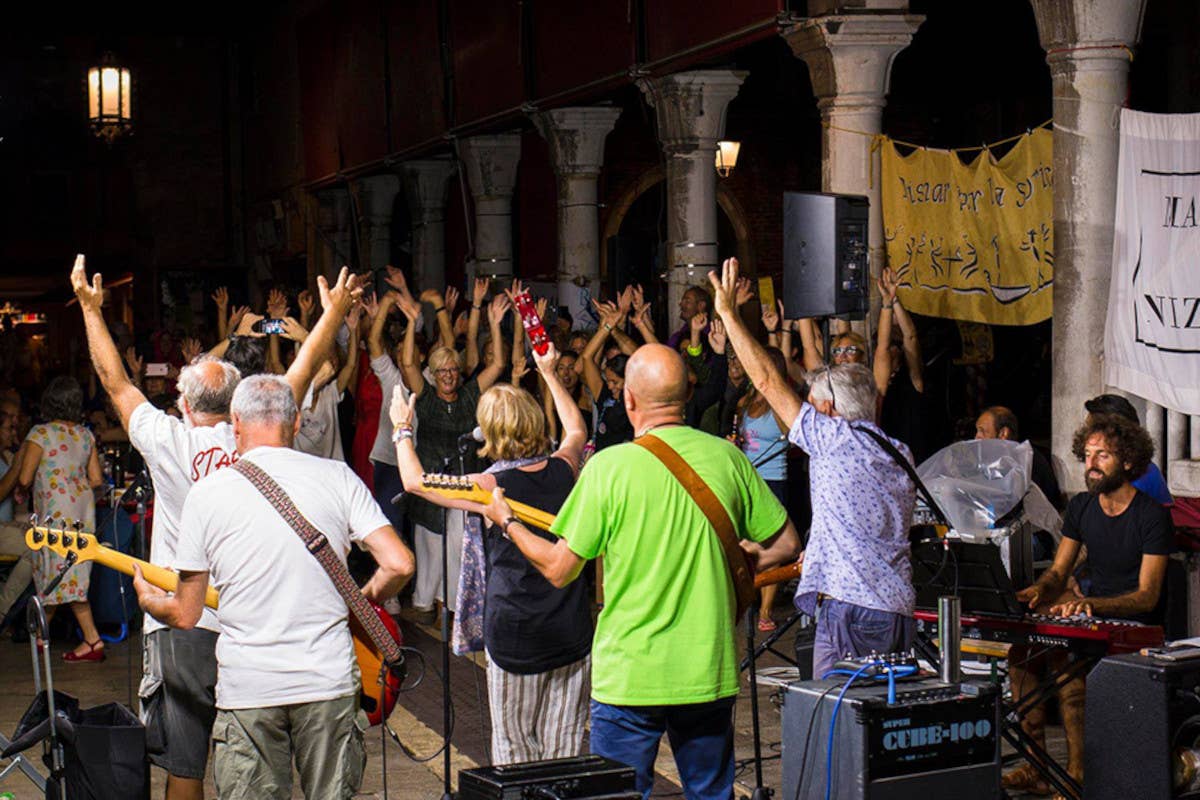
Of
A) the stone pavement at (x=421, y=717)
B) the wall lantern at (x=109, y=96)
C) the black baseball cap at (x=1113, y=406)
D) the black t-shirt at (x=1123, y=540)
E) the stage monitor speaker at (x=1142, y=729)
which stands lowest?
the stone pavement at (x=421, y=717)

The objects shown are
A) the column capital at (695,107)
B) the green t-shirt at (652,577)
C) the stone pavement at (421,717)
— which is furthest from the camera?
the column capital at (695,107)

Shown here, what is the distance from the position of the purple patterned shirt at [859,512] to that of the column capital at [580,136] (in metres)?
10.9

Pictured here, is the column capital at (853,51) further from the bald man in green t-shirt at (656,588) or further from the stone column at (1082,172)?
the bald man in green t-shirt at (656,588)

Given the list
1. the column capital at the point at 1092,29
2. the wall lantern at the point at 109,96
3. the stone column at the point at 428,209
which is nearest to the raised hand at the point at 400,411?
the column capital at the point at 1092,29

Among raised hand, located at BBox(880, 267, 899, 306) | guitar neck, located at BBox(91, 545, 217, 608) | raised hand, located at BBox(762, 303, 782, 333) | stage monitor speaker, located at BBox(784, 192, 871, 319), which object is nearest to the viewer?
guitar neck, located at BBox(91, 545, 217, 608)

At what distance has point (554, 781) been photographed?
4.46 metres

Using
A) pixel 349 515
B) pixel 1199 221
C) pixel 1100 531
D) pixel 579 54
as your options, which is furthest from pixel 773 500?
pixel 579 54

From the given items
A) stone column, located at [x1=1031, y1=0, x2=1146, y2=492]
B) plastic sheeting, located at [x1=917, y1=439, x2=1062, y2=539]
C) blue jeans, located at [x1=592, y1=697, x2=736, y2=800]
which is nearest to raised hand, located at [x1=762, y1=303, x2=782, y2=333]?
stone column, located at [x1=1031, y1=0, x2=1146, y2=492]

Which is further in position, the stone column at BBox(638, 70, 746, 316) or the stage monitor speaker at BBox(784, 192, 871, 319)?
the stone column at BBox(638, 70, 746, 316)

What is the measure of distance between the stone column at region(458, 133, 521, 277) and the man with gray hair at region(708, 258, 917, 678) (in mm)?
13403

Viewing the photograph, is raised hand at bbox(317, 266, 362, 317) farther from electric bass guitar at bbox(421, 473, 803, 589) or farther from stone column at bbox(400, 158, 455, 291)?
stone column at bbox(400, 158, 455, 291)

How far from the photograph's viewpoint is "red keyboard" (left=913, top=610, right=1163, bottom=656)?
20.5 feet

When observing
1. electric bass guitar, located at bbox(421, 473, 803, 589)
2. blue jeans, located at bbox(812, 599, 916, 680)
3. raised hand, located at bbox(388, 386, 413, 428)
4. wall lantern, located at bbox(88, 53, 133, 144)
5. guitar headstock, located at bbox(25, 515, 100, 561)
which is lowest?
blue jeans, located at bbox(812, 599, 916, 680)

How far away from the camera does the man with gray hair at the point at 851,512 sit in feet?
19.8
